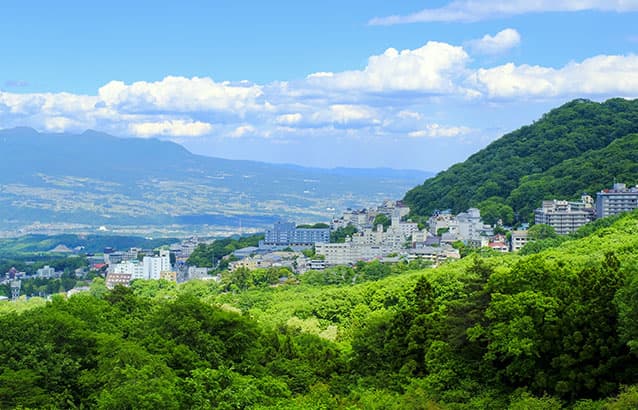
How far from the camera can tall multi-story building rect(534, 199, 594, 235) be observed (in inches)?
2525

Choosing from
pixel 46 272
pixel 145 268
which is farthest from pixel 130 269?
pixel 46 272

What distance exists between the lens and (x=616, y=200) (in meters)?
63.0

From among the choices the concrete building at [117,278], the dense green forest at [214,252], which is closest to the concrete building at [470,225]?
the dense green forest at [214,252]

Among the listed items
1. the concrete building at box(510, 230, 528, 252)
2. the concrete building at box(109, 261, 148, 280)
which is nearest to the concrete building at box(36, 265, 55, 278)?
the concrete building at box(109, 261, 148, 280)

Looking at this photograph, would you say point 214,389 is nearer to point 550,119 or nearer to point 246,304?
point 246,304

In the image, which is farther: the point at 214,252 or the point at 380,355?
the point at 214,252

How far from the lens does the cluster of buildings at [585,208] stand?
62500mm

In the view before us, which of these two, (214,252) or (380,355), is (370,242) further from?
(380,355)

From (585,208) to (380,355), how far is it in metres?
44.5

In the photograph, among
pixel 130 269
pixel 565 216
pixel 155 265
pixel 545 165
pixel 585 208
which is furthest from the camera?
pixel 155 265

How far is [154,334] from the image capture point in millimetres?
22891

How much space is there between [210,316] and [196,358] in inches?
78.9

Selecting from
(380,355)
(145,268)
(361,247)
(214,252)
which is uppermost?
(380,355)

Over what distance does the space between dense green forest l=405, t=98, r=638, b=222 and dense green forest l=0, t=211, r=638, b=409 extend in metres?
47.6
